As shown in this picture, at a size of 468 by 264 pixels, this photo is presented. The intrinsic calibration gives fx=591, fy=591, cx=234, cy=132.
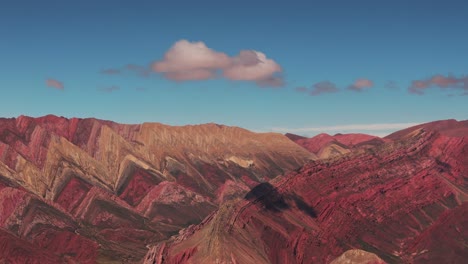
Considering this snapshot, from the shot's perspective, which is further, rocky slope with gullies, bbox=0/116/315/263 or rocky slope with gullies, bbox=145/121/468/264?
rocky slope with gullies, bbox=0/116/315/263

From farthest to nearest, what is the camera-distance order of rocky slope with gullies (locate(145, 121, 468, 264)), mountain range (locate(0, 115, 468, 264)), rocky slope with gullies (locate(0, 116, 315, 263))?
rocky slope with gullies (locate(0, 116, 315, 263)) → mountain range (locate(0, 115, 468, 264)) → rocky slope with gullies (locate(145, 121, 468, 264))

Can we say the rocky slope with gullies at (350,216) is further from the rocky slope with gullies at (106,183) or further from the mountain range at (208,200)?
the rocky slope with gullies at (106,183)

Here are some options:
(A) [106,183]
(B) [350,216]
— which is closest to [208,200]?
(A) [106,183]

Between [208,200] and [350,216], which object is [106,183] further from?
[350,216]

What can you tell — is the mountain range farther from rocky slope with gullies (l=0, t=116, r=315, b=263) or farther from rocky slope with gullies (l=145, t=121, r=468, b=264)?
rocky slope with gullies (l=0, t=116, r=315, b=263)

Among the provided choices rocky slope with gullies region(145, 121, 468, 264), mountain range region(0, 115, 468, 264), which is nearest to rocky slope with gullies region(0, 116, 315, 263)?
mountain range region(0, 115, 468, 264)

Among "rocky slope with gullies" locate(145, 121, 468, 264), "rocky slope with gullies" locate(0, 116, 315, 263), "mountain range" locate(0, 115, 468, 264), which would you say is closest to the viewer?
"rocky slope with gullies" locate(145, 121, 468, 264)
